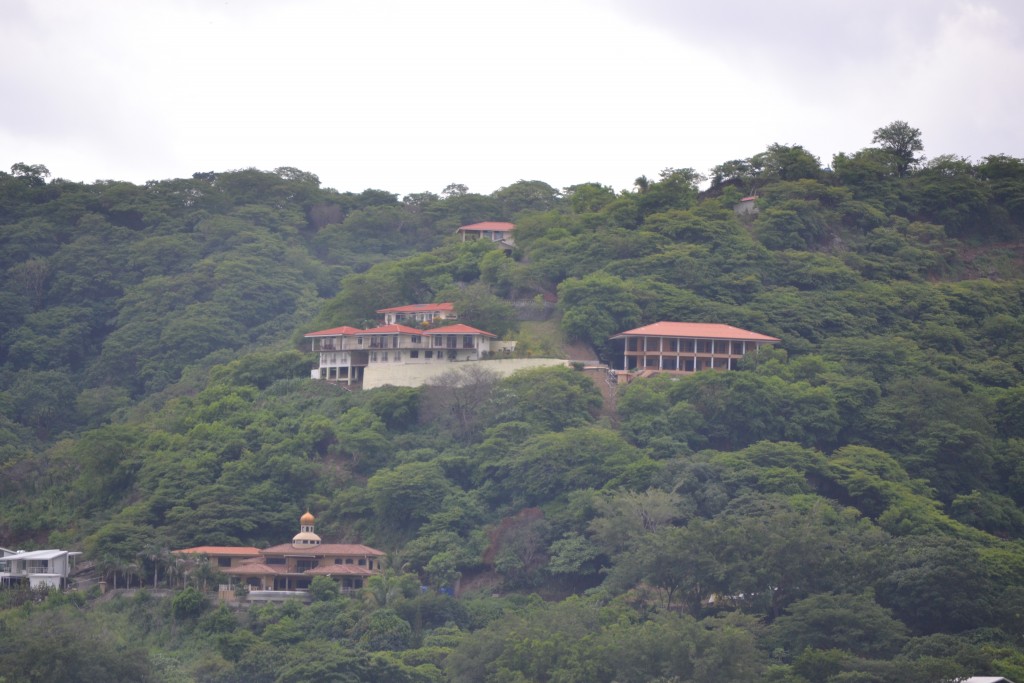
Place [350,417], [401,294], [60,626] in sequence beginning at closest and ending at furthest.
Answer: [60,626] → [350,417] → [401,294]

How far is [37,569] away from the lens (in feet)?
164

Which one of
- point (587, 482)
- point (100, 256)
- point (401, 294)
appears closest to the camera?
point (587, 482)

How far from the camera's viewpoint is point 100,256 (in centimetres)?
7412

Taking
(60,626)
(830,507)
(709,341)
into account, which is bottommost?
(60,626)

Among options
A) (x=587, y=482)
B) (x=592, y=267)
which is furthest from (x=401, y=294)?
(x=587, y=482)

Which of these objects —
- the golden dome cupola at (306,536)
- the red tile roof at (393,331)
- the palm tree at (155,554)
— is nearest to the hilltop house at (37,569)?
the palm tree at (155,554)

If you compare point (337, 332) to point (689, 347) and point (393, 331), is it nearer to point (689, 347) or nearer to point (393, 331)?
point (393, 331)

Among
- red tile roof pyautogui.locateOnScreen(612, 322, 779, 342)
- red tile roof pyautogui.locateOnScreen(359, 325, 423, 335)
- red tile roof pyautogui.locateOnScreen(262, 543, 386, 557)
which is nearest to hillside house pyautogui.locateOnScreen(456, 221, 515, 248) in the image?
red tile roof pyautogui.locateOnScreen(359, 325, 423, 335)

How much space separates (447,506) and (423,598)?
15.1ft

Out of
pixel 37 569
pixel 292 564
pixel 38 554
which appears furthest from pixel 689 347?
pixel 37 569

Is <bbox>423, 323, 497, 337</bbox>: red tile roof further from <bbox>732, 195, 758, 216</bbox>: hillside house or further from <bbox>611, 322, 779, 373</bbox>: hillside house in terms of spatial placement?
<bbox>732, 195, 758, 216</bbox>: hillside house

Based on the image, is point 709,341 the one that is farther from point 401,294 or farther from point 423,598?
point 423,598

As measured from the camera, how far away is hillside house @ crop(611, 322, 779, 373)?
2245 inches

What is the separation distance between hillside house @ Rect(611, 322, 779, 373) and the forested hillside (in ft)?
3.37
